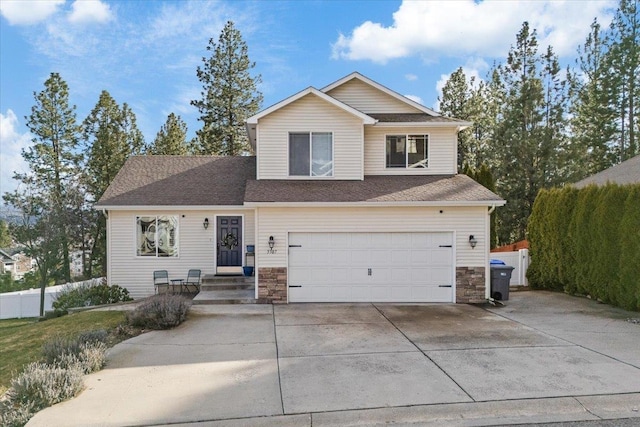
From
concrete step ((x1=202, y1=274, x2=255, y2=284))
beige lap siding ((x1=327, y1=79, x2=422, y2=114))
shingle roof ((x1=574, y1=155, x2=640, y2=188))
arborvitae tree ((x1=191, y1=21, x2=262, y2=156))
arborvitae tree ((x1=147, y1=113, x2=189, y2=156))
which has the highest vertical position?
arborvitae tree ((x1=191, y1=21, x2=262, y2=156))

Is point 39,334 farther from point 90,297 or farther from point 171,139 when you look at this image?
point 171,139

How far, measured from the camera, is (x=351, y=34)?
18.0 metres

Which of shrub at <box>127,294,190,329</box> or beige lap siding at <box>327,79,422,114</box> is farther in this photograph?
beige lap siding at <box>327,79,422,114</box>

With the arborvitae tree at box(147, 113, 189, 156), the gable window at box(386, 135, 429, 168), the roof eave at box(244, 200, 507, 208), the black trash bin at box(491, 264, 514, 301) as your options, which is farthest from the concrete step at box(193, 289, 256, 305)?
the arborvitae tree at box(147, 113, 189, 156)

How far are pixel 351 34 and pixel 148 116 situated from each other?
16404 mm

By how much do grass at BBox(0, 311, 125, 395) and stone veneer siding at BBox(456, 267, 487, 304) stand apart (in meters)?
8.74

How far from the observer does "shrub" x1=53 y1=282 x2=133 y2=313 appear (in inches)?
515

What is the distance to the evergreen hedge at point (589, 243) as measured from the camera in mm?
10461

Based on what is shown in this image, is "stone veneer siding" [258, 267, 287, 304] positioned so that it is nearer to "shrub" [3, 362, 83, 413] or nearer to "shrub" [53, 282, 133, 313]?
"shrub" [53, 282, 133, 313]

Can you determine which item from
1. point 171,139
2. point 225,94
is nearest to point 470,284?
point 225,94

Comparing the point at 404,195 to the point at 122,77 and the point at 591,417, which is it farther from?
the point at 122,77

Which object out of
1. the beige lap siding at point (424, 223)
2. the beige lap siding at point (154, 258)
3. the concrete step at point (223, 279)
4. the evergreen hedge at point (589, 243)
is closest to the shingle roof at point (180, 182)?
the beige lap siding at point (154, 258)

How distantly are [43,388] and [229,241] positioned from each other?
30.2ft

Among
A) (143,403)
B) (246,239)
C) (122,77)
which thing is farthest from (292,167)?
(122,77)
